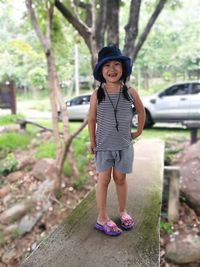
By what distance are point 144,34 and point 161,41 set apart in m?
4.32

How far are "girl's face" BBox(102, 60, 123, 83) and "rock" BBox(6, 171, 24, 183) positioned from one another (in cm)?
326

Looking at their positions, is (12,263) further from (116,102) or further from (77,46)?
(77,46)

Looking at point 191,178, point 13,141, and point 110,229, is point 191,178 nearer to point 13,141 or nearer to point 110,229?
point 110,229

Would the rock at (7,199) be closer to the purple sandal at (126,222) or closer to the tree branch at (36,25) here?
the tree branch at (36,25)

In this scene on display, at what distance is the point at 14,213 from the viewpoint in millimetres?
3738

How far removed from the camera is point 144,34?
366 centimetres

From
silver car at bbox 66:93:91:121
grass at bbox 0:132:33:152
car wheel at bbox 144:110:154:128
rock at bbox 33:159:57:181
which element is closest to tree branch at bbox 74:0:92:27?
silver car at bbox 66:93:91:121

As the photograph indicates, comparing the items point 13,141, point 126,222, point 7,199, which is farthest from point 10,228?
point 126,222

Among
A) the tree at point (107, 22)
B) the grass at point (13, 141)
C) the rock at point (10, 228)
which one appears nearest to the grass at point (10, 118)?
the grass at point (13, 141)

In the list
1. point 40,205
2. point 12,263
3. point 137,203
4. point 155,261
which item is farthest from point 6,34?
point 155,261

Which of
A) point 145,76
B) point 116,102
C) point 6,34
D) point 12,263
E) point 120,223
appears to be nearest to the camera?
point 116,102

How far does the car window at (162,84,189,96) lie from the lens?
674 centimetres

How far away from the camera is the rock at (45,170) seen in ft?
13.8

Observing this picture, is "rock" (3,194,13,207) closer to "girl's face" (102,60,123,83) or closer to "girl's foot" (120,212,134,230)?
"girl's foot" (120,212,134,230)
